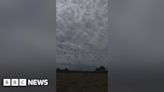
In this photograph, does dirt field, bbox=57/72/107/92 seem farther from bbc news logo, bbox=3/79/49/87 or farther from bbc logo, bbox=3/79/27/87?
bbc logo, bbox=3/79/27/87

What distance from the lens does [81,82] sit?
5.41 metres

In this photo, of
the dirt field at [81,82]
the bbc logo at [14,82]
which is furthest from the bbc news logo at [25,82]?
the dirt field at [81,82]

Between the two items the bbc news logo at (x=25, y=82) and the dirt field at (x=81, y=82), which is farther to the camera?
the dirt field at (x=81, y=82)

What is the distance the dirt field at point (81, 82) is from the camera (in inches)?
211

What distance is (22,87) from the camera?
5.26 m

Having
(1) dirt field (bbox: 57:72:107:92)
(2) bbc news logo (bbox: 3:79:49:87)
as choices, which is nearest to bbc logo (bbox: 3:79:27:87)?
(2) bbc news logo (bbox: 3:79:49:87)

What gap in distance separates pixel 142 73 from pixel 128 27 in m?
0.71

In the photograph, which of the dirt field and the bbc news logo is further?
the dirt field

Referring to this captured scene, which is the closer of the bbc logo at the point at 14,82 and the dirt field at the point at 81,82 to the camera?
the bbc logo at the point at 14,82

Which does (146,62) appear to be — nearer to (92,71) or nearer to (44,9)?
(92,71)

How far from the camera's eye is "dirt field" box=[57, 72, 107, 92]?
17.6 ft

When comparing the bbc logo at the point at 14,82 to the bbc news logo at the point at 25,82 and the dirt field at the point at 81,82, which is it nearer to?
the bbc news logo at the point at 25,82

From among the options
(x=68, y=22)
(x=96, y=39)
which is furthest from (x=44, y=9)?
(x=96, y=39)

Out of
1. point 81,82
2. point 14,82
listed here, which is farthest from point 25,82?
point 81,82
